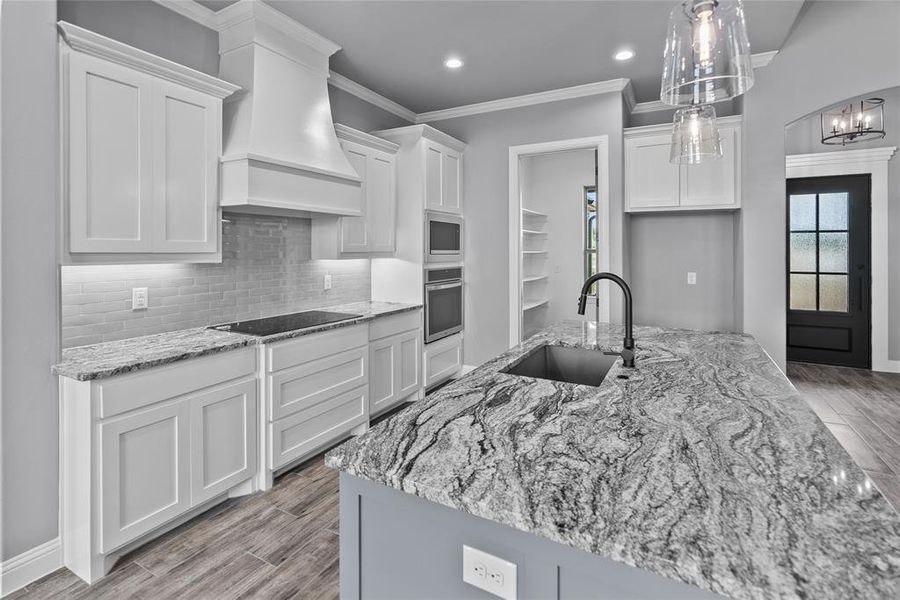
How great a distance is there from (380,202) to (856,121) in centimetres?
481

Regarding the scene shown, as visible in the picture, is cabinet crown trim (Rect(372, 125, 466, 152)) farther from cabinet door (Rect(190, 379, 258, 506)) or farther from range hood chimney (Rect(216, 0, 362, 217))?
cabinet door (Rect(190, 379, 258, 506))

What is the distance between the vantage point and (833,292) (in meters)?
5.47

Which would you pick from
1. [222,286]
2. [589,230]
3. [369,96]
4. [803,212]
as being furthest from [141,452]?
[803,212]

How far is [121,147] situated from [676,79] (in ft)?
7.56

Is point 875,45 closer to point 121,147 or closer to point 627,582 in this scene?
point 627,582

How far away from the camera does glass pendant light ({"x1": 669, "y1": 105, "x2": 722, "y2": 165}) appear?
7.82 ft

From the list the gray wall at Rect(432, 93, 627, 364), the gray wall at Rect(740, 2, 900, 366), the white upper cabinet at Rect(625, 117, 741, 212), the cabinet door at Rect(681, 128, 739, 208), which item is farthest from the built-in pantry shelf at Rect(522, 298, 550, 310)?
the gray wall at Rect(740, 2, 900, 366)

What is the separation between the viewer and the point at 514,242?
4719mm

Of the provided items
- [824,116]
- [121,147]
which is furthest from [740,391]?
[824,116]

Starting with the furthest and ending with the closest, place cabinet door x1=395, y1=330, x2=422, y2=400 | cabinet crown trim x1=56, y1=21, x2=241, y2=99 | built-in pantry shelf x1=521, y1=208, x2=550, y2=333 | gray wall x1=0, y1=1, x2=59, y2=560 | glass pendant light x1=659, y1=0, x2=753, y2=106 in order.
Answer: built-in pantry shelf x1=521, y1=208, x2=550, y2=333 → cabinet door x1=395, y1=330, x2=422, y2=400 → cabinet crown trim x1=56, y1=21, x2=241, y2=99 → gray wall x1=0, y1=1, x2=59, y2=560 → glass pendant light x1=659, y1=0, x2=753, y2=106

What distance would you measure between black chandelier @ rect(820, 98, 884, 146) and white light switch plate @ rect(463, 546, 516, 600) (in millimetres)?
5688

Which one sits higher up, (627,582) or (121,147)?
(121,147)

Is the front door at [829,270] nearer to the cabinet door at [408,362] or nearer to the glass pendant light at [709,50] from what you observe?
the cabinet door at [408,362]

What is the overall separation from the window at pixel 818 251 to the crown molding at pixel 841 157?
0.36m
